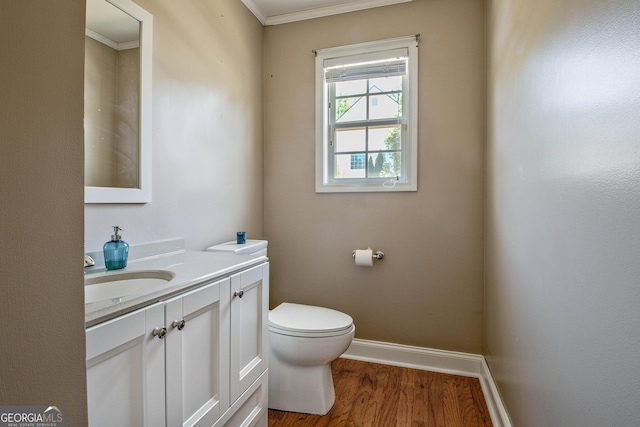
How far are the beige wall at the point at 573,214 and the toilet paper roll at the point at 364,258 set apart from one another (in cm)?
90

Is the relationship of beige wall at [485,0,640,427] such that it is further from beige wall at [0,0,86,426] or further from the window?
beige wall at [0,0,86,426]

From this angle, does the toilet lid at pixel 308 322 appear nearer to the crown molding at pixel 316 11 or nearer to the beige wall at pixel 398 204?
the beige wall at pixel 398 204

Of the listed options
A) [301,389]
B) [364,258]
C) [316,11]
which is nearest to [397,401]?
[301,389]

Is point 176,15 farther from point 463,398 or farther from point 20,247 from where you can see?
point 463,398

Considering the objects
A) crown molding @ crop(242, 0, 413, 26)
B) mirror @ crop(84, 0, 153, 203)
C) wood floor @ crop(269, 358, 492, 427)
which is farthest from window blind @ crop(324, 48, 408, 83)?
wood floor @ crop(269, 358, 492, 427)

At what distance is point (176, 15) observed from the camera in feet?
5.34

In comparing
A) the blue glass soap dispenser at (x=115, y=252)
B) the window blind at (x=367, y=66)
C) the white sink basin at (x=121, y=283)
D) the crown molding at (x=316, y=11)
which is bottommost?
the white sink basin at (x=121, y=283)

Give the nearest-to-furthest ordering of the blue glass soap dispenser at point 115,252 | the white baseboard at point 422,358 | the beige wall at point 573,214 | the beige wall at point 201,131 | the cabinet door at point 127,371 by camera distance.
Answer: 1. the beige wall at point 573,214
2. the cabinet door at point 127,371
3. the blue glass soap dispenser at point 115,252
4. the beige wall at point 201,131
5. the white baseboard at point 422,358

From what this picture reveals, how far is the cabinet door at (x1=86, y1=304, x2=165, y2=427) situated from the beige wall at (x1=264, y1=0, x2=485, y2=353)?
157cm

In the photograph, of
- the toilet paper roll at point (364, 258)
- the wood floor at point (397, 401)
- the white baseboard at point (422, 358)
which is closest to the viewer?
the wood floor at point (397, 401)

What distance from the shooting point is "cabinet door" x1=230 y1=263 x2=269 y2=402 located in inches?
47.9

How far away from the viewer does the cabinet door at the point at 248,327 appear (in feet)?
3.99

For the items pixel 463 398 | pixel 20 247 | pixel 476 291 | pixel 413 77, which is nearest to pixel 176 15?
pixel 413 77

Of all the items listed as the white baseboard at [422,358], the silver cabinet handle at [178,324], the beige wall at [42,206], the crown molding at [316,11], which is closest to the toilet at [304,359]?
the white baseboard at [422,358]
